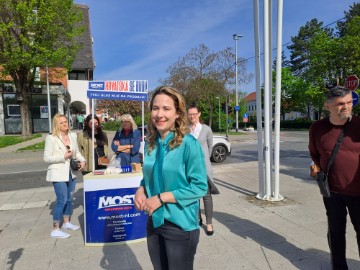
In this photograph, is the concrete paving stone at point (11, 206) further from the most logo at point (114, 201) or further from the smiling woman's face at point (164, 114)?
the smiling woman's face at point (164, 114)

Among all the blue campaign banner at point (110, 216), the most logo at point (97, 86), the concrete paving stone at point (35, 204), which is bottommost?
the concrete paving stone at point (35, 204)

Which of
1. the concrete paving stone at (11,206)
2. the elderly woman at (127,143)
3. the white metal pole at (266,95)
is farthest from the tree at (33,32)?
the white metal pole at (266,95)

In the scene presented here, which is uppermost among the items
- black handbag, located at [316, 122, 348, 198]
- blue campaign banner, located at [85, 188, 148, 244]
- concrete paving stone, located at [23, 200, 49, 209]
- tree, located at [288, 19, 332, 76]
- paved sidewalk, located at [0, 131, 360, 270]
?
tree, located at [288, 19, 332, 76]

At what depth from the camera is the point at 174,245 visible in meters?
1.88

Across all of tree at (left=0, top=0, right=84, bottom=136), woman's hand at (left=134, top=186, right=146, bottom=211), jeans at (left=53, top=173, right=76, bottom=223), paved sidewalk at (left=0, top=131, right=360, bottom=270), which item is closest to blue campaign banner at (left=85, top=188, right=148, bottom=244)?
paved sidewalk at (left=0, top=131, right=360, bottom=270)

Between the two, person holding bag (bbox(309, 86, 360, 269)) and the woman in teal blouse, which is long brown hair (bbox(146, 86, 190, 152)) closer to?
the woman in teal blouse

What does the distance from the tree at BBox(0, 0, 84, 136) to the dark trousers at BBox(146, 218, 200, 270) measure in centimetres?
1688

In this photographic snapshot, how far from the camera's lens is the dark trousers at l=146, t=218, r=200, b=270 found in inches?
73.7

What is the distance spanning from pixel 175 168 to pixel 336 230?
2019mm

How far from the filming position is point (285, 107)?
2112 inches

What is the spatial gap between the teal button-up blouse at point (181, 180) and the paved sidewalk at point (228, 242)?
1.69 metres

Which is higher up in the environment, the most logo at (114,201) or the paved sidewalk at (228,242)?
the most logo at (114,201)

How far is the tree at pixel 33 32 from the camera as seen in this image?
16016 mm

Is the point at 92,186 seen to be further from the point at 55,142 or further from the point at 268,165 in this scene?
the point at 268,165
